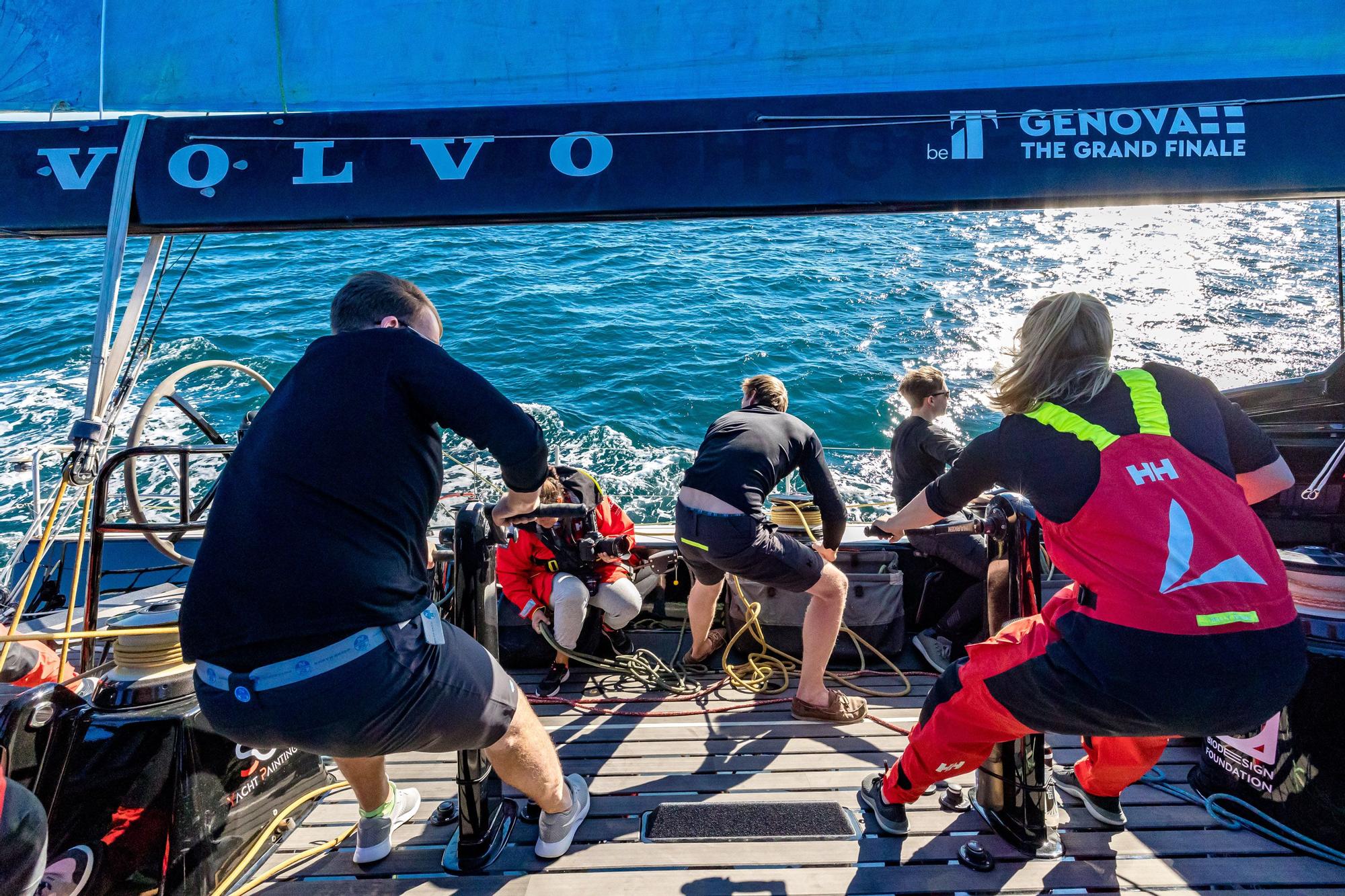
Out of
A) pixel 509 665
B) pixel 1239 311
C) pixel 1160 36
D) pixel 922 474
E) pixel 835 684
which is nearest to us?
pixel 1160 36

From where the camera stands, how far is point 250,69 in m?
2.41

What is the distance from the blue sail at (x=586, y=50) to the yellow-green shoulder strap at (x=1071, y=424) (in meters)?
0.96

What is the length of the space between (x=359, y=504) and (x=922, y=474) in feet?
10.5

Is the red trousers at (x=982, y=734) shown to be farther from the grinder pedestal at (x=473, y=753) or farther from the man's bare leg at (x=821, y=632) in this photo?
the grinder pedestal at (x=473, y=753)

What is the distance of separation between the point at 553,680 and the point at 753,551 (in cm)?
116

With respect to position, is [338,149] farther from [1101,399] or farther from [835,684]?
[835,684]

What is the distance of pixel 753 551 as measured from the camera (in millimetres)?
3244

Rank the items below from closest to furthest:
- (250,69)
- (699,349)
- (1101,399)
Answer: (1101,399) → (250,69) → (699,349)

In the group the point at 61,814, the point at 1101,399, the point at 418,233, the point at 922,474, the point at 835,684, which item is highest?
the point at 418,233

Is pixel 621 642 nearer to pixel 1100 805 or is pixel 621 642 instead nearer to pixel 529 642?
pixel 529 642

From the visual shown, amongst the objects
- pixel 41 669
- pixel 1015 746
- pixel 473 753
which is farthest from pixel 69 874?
pixel 1015 746

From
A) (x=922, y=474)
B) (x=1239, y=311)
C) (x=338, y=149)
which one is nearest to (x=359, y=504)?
(x=338, y=149)

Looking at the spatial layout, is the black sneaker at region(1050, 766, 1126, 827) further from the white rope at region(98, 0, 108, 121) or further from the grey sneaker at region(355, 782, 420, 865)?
the white rope at region(98, 0, 108, 121)

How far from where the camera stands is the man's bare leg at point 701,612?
12.1ft
